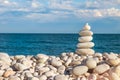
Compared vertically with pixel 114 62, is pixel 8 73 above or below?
below

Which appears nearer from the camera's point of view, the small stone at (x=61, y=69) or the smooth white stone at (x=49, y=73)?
the smooth white stone at (x=49, y=73)

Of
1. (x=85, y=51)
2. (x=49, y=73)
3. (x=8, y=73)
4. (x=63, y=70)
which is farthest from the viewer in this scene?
(x=85, y=51)

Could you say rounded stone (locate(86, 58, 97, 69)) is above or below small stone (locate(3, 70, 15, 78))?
above

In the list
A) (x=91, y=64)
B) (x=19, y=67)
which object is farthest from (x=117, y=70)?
(x=19, y=67)

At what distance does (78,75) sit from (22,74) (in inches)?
44.7

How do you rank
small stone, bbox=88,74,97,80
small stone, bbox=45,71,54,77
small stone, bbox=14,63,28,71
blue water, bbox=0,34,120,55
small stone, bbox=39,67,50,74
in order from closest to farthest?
1. small stone, bbox=88,74,97,80
2. small stone, bbox=45,71,54,77
3. small stone, bbox=39,67,50,74
4. small stone, bbox=14,63,28,71
5. blue water, bbox=0,34,120,55

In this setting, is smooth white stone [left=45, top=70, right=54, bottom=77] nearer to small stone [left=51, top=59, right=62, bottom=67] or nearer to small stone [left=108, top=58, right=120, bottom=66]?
small stone [left=51, top=59, right=62, bottom=67]

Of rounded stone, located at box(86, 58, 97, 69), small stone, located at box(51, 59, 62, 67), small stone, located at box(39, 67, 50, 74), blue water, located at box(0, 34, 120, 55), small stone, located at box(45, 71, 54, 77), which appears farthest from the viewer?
blue water, located at box(0, 34, 120, 55)

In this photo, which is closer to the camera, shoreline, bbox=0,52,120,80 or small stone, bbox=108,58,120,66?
shoreline, bbox=0,52,120,80

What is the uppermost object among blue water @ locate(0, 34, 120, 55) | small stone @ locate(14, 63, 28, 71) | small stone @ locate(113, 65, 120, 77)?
small stone @ locate(14, 63, 28, 71)

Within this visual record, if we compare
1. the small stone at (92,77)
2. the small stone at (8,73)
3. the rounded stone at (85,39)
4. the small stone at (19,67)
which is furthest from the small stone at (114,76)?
the rounded stone at (85,39)

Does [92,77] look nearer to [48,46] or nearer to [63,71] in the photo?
[63,71]

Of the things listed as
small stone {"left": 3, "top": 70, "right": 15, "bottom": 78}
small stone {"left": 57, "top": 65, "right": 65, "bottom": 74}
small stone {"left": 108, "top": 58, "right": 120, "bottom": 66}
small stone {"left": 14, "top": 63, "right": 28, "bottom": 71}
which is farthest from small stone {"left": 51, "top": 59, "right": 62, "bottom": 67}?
small stone {"left": 108, "top": 58, "right": 120, "bottom": 66}

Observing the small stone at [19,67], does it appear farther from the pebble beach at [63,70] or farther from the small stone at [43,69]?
the small stone at [43,69]
